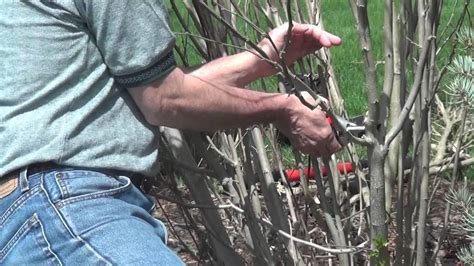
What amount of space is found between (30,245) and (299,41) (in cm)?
102

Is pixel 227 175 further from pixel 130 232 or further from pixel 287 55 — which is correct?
pixel 130 232

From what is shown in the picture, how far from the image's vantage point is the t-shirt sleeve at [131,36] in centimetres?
232

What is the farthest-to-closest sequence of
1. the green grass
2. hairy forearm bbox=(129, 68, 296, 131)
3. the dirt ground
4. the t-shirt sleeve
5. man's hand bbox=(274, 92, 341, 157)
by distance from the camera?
the green grass
the dirt ground
man's hand bbox=(274, 92, 341, 157)
hairy forearm bbox=(129, 68, 296, 131)
the t-shirt sleeve

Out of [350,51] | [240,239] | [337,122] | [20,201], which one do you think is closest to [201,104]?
[337,122]

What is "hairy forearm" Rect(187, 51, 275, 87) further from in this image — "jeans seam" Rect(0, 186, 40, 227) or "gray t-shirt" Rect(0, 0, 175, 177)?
"jeans seam" Rect(0, 186, 40, 227)

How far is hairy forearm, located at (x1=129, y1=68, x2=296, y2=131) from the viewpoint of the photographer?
2453mm

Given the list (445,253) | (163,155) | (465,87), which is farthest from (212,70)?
(445,253)

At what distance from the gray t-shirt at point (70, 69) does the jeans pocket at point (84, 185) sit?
3 cm

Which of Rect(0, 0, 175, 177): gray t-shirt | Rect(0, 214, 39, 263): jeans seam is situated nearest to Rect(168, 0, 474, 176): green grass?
Rect(0, 0, 175, 177): gray t-shirt

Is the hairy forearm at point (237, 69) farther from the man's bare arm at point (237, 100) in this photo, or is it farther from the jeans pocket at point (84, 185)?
the jeans pocket at point (84, 185)

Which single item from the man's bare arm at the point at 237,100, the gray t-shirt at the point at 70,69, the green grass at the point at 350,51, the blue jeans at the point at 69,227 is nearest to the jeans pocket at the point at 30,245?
the blue jeans at the point at 69,227

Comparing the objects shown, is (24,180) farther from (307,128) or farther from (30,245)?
(307,128)

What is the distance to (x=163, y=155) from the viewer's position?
3238 mm

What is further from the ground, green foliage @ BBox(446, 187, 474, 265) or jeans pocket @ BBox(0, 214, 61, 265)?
jeans pocket @ BBox(0, 214, 61, 265)
